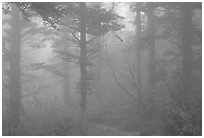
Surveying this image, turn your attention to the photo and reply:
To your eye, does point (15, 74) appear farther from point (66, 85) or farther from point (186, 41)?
point (66, 85)

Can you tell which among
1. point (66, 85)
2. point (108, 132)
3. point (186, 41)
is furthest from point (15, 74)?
point (66, 85)

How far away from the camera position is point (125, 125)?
1805 cm

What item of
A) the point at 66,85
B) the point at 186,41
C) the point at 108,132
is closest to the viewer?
the point at 108,132

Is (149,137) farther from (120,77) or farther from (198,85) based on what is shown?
(120,77)

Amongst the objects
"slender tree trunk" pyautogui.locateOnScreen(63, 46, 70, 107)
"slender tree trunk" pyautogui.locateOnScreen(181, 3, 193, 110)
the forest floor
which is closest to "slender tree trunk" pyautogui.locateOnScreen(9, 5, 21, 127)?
the forest floor

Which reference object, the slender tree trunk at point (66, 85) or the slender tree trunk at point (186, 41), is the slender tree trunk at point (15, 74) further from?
the slender tree trunk at point (66, 85)

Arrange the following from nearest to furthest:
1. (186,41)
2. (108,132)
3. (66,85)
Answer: (108,132), (186,41), (66,85)

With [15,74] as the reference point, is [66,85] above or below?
below

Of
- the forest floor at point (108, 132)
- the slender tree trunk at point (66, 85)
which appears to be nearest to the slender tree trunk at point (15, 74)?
the forest floor at point (108, 132)

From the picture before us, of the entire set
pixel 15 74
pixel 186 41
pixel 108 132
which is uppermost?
pixel 186 41

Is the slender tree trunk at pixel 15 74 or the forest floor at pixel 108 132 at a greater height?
the slender tree trunk at pixel 15 74

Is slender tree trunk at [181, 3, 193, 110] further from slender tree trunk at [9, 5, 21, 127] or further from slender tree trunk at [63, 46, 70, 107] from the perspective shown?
slender tree trunk at [63, 46, 70, 107]

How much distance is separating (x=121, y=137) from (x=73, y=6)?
8129 mm

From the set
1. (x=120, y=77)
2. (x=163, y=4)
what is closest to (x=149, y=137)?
(x=163, y=4)
